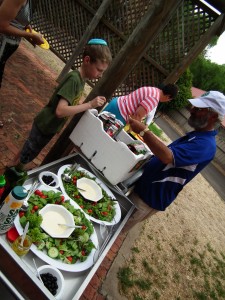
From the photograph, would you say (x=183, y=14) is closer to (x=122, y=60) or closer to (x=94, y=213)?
(x=122, y=60)

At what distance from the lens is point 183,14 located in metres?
6.00

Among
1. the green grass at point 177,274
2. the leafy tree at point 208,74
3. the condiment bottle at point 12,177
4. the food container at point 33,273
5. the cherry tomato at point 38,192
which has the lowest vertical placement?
the green grass at point 177,274

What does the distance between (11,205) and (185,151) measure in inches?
60.7

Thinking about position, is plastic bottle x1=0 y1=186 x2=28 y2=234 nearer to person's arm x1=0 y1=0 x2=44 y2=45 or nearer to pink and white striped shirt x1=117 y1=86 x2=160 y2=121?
person's arm x1=0 y1=0 x2=44 y2=45

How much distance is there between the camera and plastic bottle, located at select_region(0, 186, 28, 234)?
1.34 metres

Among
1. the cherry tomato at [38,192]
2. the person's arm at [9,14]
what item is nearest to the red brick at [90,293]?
the cherry tomato at [38,192]

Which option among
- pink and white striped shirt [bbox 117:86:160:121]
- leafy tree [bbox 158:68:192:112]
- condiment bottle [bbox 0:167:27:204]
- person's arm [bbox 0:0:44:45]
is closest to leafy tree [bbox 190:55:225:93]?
leafy tree [bbox 158:68:192:112]

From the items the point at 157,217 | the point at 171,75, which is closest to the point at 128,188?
the point at 157,217

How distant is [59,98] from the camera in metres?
2.30

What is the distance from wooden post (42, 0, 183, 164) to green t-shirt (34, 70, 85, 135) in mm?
263

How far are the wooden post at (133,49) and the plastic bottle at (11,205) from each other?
138 cm

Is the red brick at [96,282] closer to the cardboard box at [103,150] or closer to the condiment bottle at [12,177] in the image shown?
the cardboard box at [103,150]

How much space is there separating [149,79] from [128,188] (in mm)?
4458

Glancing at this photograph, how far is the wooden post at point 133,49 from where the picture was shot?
2.27 m
